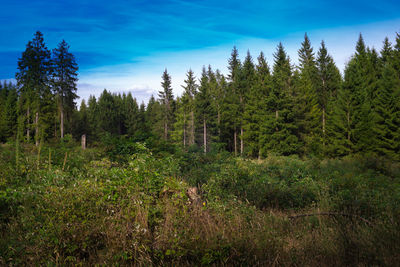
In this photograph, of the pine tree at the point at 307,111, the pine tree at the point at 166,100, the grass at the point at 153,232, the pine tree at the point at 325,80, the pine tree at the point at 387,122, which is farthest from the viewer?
the pine tree at the point at 166,100

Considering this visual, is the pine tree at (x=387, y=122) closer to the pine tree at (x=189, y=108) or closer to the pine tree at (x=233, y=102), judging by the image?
the pine tree at (x=233, y=102)

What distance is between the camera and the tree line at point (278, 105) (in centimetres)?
2564

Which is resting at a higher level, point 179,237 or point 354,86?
point 354,86

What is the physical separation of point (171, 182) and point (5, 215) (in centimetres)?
296

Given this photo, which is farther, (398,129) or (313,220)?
(398,129)

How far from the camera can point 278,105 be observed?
1199 inches

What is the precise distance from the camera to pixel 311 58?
41031 mm

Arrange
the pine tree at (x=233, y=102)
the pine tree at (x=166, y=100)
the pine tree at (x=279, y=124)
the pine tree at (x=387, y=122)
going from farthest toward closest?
the pine tree at (x=166, y=100) → the pine tree at (x=233, y=102) → the pine tree at (x=279, y=124) → the pine tree at (x=387, y=122)

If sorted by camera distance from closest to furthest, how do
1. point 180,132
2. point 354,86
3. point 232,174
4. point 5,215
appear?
point 5,215 < point 232,174 < point 354,86 < point 180,132

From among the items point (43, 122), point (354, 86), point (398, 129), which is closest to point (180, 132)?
point (43, 122)

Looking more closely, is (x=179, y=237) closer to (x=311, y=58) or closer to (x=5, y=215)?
(x=5, y=215)

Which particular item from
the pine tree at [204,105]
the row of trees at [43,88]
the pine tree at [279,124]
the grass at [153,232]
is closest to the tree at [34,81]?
the row of trees at [43,88]

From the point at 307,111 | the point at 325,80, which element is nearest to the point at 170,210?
the point at 307,111

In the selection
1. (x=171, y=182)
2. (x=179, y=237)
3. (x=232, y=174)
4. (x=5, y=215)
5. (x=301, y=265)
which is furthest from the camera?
(x=232, y=174)
